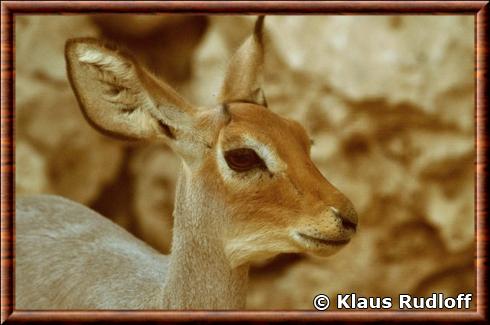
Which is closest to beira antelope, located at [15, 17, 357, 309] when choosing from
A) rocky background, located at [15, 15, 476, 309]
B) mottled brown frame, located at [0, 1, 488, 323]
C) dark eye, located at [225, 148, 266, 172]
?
dark eye, located at [225, 148, 266, 172]

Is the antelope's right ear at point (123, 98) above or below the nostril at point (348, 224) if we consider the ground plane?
above

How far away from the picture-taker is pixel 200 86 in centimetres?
293

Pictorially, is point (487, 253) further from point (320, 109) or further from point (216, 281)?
point (320, 109)

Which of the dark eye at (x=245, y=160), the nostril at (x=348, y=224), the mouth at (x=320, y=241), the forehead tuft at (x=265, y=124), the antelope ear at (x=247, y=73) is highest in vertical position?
the antelope ear at (x=247, y=73)

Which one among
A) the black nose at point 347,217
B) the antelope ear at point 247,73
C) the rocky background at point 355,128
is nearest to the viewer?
the black nose at point 347,217

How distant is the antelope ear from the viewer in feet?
5.93

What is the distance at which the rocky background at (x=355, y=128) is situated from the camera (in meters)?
2.68

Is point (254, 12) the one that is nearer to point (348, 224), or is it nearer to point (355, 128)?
point (348, 224)

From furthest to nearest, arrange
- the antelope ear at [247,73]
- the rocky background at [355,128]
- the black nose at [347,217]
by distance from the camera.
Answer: the rocky background at [355,128] → the antelope ear at [247,73] → the black nose at [347,217]

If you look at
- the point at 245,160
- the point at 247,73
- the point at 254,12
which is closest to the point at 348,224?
the point at 245,160

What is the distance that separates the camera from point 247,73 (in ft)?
5.98

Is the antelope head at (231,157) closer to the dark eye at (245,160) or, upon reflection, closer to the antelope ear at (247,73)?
the dark eye at (245,160)

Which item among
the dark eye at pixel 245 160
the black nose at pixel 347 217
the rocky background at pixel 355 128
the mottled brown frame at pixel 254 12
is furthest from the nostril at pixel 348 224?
the rocky background at pixel 355 128

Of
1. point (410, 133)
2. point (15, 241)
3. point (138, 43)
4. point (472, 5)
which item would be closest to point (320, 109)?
point (410, 133)
